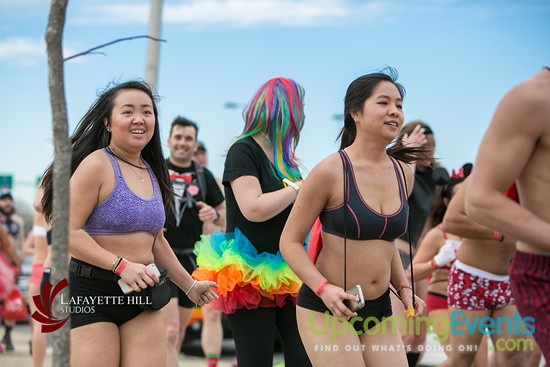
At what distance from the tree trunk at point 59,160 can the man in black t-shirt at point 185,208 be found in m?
4.55

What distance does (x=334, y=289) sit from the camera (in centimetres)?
418

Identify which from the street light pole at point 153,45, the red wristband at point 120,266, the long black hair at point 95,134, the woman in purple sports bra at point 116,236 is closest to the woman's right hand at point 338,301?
the woman in purple sports bra at point 116,236

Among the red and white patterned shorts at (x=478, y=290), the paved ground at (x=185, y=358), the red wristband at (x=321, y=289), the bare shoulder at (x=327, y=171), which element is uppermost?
the bare shoulder at (x=327, y=171)

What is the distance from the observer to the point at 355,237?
4383 millimetres

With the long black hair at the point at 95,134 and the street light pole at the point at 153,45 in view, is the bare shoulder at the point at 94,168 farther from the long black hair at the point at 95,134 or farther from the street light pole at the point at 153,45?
the street light pole at the point at 153,45

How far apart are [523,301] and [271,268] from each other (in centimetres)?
223

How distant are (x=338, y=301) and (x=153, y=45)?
5612mm

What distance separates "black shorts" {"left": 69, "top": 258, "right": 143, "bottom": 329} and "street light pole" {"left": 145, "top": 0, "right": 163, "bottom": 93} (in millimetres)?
4468

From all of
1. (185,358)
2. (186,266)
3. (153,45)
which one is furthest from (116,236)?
(185,358)

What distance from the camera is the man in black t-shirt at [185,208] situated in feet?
26.6

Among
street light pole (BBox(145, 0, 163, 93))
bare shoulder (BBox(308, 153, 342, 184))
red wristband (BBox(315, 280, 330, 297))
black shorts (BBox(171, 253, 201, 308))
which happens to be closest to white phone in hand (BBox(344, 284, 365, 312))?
red wristband (BBox(315, 280, 330, 297))

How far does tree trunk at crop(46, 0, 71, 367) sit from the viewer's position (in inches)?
126

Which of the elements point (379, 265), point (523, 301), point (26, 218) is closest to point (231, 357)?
point (379, 265)

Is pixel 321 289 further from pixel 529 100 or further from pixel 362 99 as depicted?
pixel 529 100
